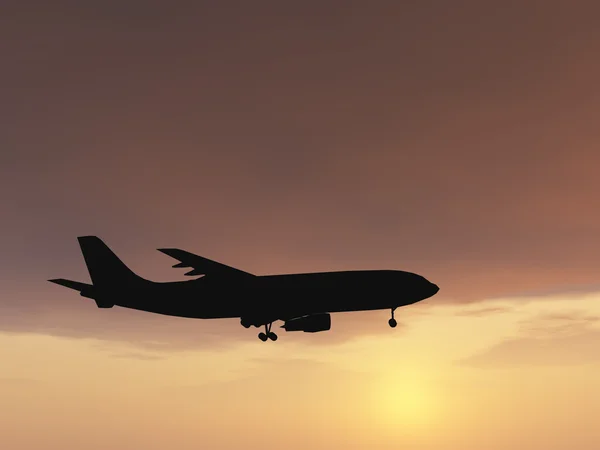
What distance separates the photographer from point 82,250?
64438 millimetres

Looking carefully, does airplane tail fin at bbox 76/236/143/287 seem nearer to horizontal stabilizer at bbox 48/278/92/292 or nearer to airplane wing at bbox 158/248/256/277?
horizontal stabilizer at bbox 48/278/92/292

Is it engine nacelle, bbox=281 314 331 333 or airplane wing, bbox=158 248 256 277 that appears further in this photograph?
engine nacelle, bbox=281 314 331 333

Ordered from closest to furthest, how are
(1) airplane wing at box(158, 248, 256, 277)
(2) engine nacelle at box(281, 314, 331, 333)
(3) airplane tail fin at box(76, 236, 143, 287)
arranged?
(1) airplane wing at box(158, 248, 256, 277)
(2) engine nacelle at box(281, 314, 331, 333)
(3) airplane tail fin at box(76, 236, 143, 287)

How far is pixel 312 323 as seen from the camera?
2215 inches

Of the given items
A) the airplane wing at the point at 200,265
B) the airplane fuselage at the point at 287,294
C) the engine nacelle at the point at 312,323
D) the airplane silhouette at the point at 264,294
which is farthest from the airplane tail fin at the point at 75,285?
the engine nacelle at the point at 312,323

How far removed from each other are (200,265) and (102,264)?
13.1m

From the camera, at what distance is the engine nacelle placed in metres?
56.1

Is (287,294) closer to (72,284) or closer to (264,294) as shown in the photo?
(264,294)

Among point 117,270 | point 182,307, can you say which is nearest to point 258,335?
point 182,307

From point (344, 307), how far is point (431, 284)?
678cm

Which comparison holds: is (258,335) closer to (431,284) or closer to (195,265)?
(195,265)

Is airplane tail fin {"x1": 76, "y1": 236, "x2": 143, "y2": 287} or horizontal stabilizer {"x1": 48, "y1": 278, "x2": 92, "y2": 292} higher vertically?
airplane tail fin {"x1": 76, "y1": 236, "x2": 143, "y2": 287}

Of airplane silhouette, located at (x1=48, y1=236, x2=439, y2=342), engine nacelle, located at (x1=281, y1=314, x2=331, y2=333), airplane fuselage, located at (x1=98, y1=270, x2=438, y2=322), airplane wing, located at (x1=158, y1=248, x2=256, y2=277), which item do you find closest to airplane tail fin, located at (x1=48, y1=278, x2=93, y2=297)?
airplane silhouette, located at (x1=48, y1=236, x2=439, y2=342)

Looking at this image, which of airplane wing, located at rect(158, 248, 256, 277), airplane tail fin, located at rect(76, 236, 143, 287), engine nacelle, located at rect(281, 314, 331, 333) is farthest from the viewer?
airplane tail fin, located at rect(76, 236, 143, 287)
